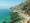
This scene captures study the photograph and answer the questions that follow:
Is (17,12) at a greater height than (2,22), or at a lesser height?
greater

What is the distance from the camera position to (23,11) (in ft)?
3.51

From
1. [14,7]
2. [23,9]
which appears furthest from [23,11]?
[14,7]

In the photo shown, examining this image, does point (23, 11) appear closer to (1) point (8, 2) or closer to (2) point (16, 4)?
(2) point (16, 4)

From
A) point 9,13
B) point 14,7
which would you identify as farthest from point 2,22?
point 14,7

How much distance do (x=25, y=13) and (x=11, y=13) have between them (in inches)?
7.9

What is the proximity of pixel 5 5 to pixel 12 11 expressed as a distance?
13 cm

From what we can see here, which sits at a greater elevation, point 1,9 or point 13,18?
point 1,9

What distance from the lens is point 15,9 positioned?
105 centimetres

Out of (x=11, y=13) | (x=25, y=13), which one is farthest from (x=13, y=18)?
(x=25, y=13)

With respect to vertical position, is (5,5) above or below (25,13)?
above

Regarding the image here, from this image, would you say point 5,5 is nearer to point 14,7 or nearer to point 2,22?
point 14,7

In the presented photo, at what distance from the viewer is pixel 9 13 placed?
1.04 m

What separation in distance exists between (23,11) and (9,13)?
0.66 feet

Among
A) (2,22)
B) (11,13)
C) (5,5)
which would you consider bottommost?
(2,22)
